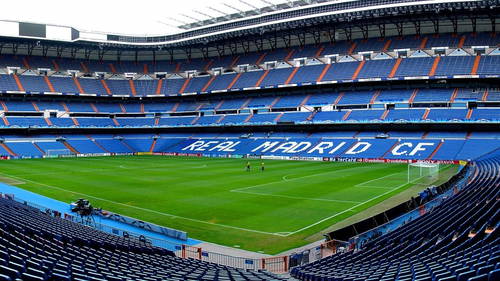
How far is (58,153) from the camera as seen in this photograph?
79.0m

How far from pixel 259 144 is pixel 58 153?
3707 centimetres

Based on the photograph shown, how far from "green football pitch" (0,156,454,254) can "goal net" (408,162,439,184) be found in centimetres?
119

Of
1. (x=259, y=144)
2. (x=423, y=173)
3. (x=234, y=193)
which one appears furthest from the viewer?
(x=259, y=144)

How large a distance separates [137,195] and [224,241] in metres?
15.3

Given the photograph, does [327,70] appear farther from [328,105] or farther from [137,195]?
[137,195]

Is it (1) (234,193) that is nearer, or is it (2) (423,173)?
(1) (234,193)

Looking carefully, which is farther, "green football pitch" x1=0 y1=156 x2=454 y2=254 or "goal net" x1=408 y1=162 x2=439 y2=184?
"goal net" x1=408 y1=162 x2=439 y2=184

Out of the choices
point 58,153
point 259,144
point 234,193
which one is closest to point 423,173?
point 234,193

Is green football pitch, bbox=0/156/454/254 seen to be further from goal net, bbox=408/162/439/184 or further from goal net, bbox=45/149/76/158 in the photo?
goal net, bbox=45/149/76/158

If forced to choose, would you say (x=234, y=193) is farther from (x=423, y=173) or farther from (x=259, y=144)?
(x=259, y=144)

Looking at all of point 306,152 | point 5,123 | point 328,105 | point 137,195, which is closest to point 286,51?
point 328,105

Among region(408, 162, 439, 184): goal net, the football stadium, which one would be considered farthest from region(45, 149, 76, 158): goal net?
region(408, 162, 439, 184): goal net

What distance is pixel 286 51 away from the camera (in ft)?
305

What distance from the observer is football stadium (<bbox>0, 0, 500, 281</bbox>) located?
15.3 metres
